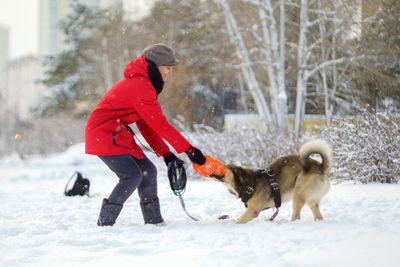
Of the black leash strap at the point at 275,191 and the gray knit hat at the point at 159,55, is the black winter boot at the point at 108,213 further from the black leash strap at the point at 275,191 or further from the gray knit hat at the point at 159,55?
the black leash strap at the point at 275,191

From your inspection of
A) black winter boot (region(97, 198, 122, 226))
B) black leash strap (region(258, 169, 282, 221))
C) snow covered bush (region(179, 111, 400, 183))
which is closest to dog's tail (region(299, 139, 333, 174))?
black leash strap (region(258, 169, 282, 221))

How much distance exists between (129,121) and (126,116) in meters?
0.08

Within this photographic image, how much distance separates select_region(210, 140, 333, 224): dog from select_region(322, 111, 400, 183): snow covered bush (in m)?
3.01

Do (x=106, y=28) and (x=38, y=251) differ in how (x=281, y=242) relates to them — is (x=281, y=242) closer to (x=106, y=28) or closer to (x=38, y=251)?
(x=38, y=251)

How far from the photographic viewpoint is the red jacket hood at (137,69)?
4059 mm

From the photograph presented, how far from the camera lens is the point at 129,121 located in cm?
418

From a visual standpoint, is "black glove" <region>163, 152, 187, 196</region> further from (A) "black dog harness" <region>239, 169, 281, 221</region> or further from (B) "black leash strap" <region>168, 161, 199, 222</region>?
(A) "black dog harness" <region>239, 169, 281, 221</region>

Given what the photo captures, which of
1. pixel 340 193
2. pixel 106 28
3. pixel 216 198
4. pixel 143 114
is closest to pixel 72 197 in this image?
pixel 216 198

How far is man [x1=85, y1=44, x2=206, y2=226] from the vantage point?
3.96m

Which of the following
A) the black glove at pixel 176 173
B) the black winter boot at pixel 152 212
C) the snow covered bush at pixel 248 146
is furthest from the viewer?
the snow covered bush at pixel 248 146

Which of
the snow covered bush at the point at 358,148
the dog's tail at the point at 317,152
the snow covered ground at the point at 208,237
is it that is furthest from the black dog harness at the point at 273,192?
the snow covered bush at the point at 358,148

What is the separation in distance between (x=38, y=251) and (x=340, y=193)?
4.50 m

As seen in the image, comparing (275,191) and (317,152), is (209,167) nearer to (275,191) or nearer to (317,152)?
(275,191)

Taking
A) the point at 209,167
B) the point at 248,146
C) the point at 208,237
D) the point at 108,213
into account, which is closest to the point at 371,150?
the point at 248,146
